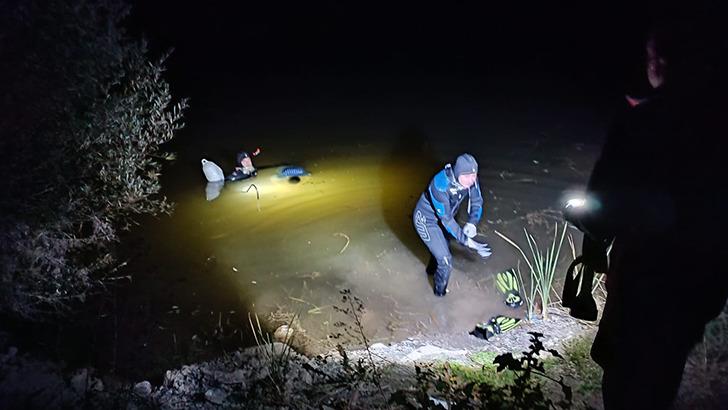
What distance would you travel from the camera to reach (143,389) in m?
3.68

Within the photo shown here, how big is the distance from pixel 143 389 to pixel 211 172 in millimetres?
6458

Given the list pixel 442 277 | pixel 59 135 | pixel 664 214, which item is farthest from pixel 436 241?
pixel 664 214

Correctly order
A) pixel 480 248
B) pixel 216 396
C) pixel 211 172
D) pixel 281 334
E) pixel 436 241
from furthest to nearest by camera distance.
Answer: pixel 211 172 < pixel 480 248 < pixel 436 241 < pixel 281 334 < pixel 216 396

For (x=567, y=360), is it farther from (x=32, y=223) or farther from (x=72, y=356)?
(x=32, y=223)

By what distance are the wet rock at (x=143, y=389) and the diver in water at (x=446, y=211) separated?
12.6 ft

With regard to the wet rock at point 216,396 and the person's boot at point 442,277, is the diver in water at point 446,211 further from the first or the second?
the wet rock at point 216,396

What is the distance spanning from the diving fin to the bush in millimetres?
4785

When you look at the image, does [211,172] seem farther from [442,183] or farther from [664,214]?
[664,214]

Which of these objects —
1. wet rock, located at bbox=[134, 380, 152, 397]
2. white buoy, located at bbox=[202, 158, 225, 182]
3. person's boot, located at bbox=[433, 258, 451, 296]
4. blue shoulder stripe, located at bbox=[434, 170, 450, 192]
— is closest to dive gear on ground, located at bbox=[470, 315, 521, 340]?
person's boot, located at bbox=[433, 258, 451, 296]

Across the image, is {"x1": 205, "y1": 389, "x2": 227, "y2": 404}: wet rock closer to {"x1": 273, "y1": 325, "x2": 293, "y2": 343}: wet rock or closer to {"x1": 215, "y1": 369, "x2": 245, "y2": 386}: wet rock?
{"x1": 215, "y1": 369, "x2": 245, "y2": 386}: wet rock

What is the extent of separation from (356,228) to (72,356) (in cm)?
472

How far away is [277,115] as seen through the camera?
14336mm

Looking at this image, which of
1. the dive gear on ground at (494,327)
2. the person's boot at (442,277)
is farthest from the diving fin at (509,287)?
the person's boot at (442,277)

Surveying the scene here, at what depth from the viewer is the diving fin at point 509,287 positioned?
6684 millimetres
